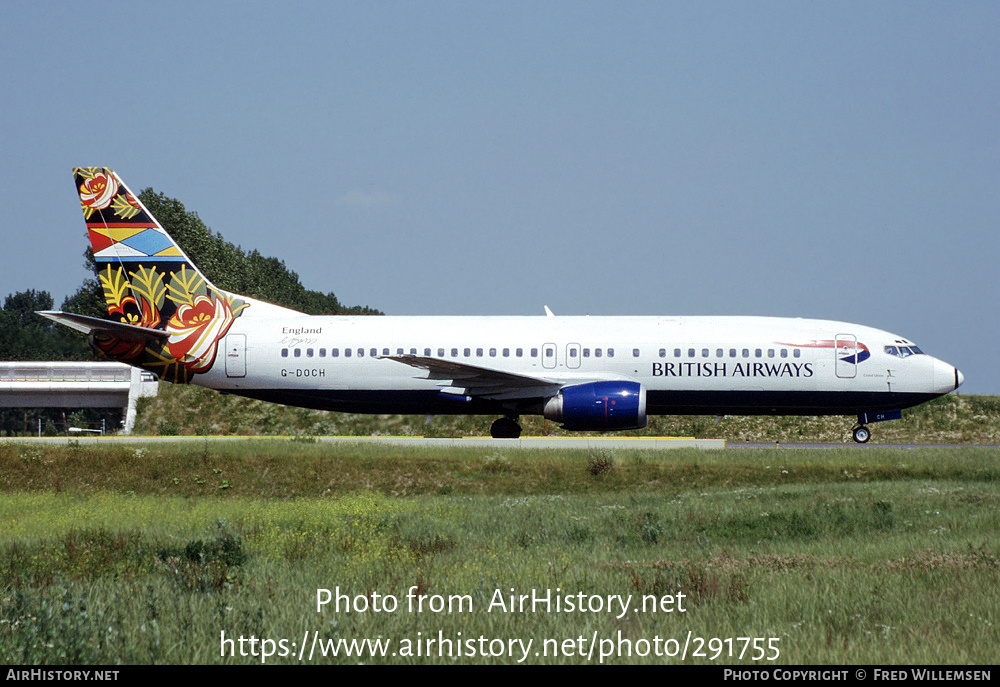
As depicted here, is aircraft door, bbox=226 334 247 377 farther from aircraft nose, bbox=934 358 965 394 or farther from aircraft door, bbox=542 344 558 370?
aircraft nose, bbox=934 358 965 394

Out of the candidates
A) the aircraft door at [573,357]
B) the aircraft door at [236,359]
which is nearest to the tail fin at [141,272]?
the aircraft door at [236,359]

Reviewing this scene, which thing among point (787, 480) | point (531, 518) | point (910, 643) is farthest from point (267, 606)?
point (787, 480)

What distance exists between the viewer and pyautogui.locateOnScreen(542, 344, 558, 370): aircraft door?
105ft

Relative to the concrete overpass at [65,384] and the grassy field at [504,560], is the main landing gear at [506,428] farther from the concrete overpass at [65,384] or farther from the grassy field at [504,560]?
the concrete overpass at [65,384]

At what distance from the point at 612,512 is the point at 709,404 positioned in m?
13.2

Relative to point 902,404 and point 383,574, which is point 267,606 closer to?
point 383,574

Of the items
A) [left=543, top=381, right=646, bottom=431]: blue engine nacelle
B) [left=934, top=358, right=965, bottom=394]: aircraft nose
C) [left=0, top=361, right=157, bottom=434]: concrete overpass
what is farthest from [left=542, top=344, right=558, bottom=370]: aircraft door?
[left=0, top=361, right=157, bottom=434]: concrete overpass

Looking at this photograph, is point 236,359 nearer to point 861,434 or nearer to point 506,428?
point 506,428

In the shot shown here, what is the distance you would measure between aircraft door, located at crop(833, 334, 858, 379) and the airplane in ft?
0.13

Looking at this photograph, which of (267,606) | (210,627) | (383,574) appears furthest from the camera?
(383,574)

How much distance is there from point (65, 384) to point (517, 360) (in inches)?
1195

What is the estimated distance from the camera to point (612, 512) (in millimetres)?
19562

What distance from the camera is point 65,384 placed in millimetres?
50906

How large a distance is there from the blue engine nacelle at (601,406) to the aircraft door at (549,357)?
1694mm
